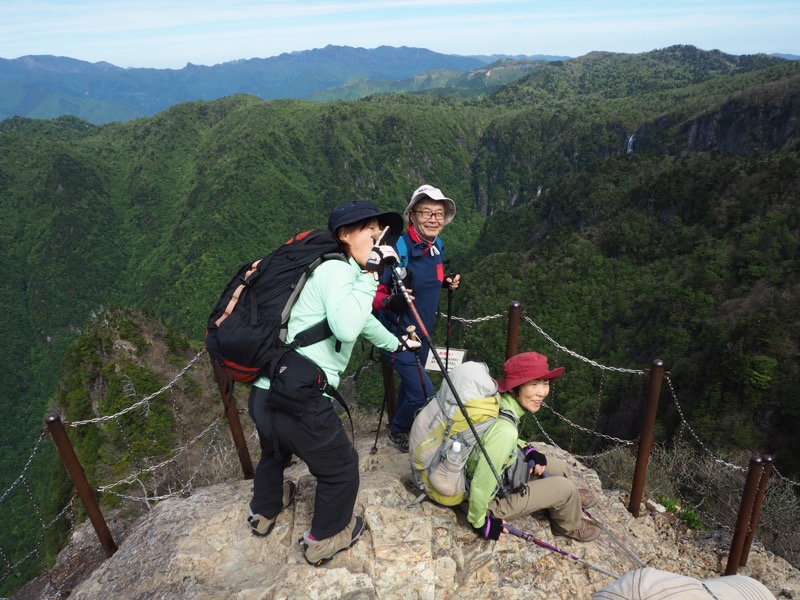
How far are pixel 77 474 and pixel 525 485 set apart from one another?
12.8ft

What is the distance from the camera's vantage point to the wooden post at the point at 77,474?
3.94m

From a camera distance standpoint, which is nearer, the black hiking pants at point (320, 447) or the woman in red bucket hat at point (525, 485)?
the black hiking pants at point (320, 447)

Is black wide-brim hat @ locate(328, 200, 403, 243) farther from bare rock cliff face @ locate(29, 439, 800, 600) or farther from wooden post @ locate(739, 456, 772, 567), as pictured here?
wooden post @ locate(739, 456, 772, 567)

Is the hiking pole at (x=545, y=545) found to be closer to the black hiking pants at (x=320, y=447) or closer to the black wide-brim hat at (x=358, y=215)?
the black hiking pants at (x=320, y=447)

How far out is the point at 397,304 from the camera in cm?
410

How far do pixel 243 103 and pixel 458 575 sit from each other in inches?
6325

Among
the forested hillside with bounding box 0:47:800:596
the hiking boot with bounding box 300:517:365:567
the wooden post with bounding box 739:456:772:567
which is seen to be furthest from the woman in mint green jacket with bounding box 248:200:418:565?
the forested hillside with bounding box 0:47:800:596

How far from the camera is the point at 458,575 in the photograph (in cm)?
363

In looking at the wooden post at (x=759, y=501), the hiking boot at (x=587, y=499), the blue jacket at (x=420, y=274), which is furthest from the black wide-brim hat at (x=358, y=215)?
the wooden post at (x=759, y=501)

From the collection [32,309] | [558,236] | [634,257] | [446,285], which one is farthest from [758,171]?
A: [32,309]

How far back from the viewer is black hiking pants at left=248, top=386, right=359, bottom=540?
3.09 meters

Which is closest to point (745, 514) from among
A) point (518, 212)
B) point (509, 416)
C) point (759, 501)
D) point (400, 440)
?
point (759, 501)

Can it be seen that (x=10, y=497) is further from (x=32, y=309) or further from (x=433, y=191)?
(x=32, y=309)

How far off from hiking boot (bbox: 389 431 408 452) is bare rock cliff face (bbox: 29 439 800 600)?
395 mm
